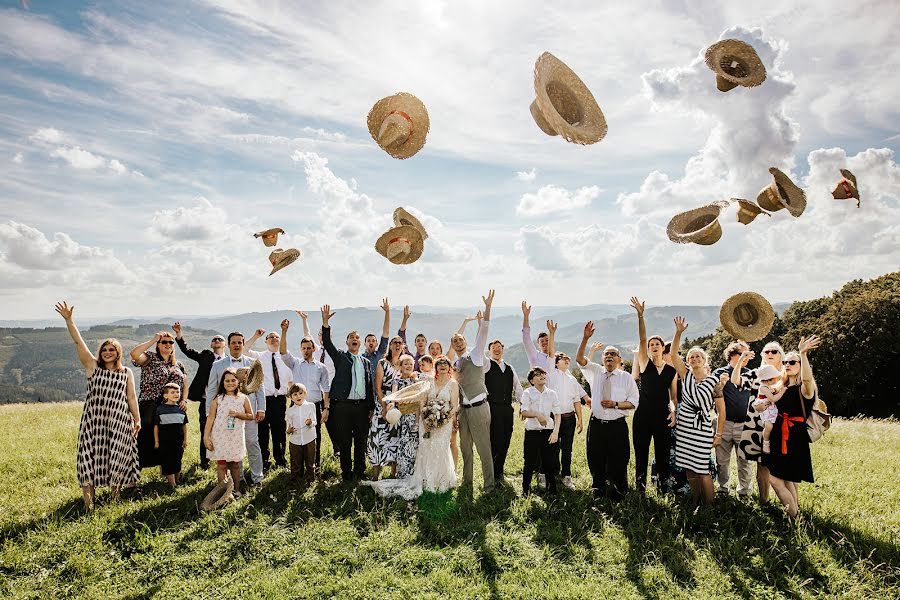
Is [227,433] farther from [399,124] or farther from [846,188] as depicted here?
[846,188]

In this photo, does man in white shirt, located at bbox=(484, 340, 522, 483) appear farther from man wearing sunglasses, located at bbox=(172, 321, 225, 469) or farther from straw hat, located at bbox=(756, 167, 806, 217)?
man wearing sunglasses, located at bbox=(172, 321, 225, 469)

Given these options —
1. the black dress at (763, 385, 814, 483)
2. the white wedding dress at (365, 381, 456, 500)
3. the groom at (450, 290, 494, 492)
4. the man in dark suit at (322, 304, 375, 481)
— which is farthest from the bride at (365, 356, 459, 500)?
the black dress at (763, 385, 814, 483)

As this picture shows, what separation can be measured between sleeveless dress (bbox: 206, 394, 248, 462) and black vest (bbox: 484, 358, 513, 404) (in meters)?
4.33

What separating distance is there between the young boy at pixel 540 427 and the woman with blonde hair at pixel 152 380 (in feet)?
20.2

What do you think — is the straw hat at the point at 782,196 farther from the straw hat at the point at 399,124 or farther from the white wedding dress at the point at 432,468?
the white wedding dress at the point at 432,468

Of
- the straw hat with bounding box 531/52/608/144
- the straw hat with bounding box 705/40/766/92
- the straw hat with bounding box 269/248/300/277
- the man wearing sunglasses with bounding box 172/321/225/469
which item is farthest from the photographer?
the man wearing sunglasses with bounding box 172/321/225/469

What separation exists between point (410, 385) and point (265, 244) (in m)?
3.53

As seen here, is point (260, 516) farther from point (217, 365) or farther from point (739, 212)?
point (739, 212)

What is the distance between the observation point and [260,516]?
7.55 m

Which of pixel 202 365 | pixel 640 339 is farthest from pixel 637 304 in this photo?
pixel 202 365

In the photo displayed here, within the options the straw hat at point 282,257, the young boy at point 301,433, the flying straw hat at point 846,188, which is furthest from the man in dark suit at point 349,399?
the flying straw hat at point 846,188

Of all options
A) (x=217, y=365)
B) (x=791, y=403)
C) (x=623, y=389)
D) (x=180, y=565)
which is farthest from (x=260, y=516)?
(x=791, y=403)

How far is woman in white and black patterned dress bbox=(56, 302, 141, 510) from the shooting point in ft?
26.1

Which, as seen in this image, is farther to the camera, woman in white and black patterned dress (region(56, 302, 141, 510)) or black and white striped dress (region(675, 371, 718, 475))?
woman in white and black patterned dress (region(56, 302, 141, 510))
